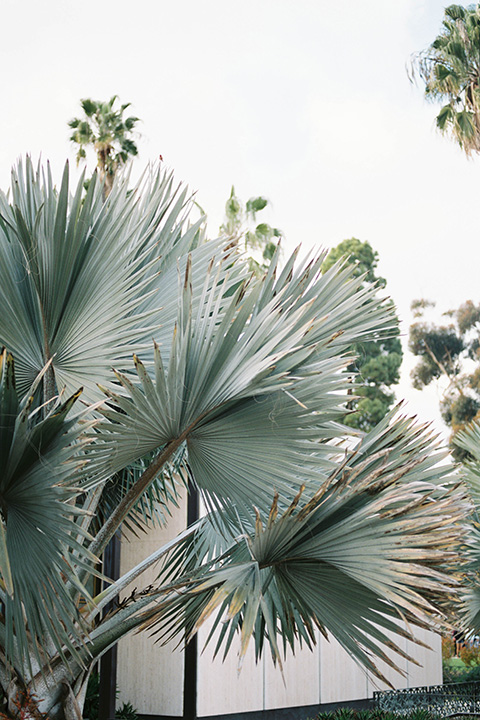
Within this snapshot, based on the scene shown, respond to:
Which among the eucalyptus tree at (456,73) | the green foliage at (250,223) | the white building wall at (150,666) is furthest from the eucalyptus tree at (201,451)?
the eucalyptus tree at (456,73)

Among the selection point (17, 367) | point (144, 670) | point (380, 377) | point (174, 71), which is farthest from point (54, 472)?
point (380, 377)

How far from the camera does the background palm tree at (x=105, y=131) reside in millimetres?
15961

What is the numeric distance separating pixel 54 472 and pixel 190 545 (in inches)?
92.7

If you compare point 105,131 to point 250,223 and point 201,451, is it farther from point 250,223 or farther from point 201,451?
point 201,451

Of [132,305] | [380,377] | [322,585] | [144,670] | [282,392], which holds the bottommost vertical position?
[144,670]

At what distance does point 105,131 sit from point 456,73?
8181mm

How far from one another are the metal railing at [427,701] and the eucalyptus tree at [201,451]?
334 inches

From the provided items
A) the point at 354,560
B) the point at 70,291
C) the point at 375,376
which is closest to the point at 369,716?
the point at 354,560

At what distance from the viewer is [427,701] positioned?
38.9 feet

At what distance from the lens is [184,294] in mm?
3475

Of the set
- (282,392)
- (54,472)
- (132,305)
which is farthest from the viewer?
A: (132,305)

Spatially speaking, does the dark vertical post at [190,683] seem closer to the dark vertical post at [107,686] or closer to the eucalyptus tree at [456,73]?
the dark vertical post at [107,686]

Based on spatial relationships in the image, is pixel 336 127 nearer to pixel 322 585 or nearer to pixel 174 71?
pixel 174 71

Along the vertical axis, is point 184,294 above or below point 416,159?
below
